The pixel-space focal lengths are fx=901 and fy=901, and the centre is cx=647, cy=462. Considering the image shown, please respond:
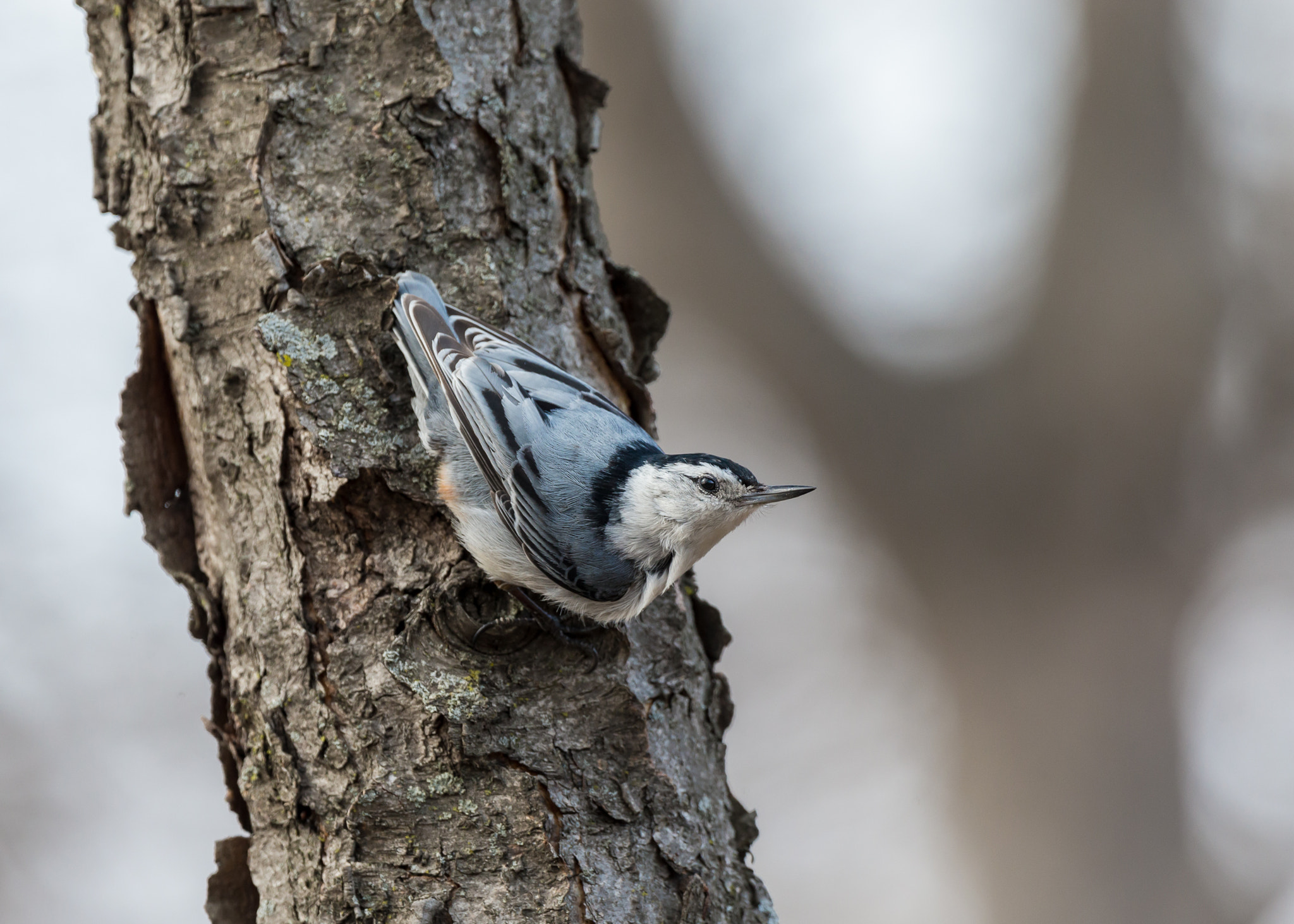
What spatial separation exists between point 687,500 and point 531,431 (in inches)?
14.4

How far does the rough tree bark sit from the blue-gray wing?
7cm

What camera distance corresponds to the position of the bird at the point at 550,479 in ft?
5.60

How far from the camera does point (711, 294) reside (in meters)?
3.66

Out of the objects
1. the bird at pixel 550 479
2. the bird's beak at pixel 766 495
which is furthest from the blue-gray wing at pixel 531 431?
the bird's beak at pixel 766 495

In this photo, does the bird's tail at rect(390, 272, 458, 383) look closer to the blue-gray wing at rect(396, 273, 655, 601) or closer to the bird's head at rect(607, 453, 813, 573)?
the blue-gray wing at rect(396, 273, 655, 601)

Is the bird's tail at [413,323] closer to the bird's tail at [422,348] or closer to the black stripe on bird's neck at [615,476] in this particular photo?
the bird's tail at [422,348]

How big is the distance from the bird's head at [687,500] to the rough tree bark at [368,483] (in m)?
0.15

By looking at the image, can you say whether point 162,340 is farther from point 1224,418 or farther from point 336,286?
point 1224,418

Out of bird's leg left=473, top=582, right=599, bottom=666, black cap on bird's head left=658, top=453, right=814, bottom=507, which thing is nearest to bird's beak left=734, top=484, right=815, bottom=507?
black cap on bird's head left=658, top=453, right=814, bottom=507

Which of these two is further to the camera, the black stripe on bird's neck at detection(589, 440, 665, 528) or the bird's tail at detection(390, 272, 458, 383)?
the black stripe on bird's neck at detection(589, 440, 665, 528)

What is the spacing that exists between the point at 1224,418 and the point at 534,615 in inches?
108

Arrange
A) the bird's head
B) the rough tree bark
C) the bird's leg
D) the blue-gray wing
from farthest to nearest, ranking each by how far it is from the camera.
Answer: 1. the bird's head
2. the blue-gray wing
3. the bird's leg
4. the rough tree bark

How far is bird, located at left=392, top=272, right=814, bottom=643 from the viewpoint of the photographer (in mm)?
1706

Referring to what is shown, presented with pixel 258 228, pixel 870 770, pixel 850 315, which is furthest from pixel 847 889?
pixel 258 228
